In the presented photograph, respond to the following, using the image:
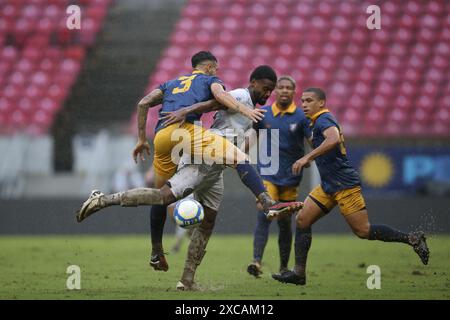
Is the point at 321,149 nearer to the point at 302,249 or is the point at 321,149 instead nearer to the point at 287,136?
the point at 302,249

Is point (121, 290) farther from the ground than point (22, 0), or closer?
closer

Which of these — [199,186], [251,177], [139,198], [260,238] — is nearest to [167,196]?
[139,198]

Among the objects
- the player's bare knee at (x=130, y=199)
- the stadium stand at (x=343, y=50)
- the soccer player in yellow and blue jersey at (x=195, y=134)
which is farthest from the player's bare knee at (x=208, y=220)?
the stadium stand at (x=343, y=50)

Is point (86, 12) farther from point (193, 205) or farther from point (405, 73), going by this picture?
point (193, 205)

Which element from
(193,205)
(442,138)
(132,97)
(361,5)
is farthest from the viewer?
(361,5)

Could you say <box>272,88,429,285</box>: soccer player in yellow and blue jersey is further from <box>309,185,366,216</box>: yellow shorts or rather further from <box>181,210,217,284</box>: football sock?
<box>181,210,217,284</box>: football sock

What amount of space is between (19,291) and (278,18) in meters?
13.4

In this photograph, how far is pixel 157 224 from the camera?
26.3 feet

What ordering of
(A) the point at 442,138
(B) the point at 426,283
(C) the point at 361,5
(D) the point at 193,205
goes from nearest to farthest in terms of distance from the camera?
(D) the point at 193,205 → (B) the point at 426,283 → (A) the point at 442,138 → (C) the point at 361,5

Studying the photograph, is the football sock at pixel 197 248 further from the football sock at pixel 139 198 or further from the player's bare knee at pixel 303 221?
the player's bare knee at pixel 303 221

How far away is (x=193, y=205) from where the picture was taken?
7.43 m

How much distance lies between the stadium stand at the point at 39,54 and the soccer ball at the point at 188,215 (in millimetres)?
10112

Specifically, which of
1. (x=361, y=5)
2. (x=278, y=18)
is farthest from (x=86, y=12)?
(x=361, y=5)

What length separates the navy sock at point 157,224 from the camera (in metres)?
8.01
